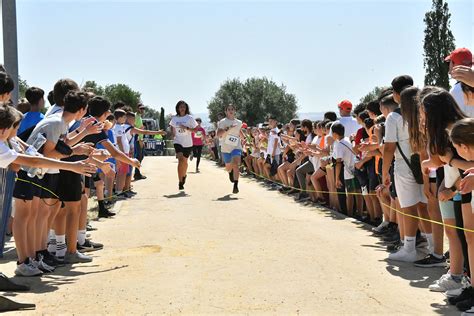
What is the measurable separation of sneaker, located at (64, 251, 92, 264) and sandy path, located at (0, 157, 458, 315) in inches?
7.9

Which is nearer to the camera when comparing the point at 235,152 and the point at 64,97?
the point at 64,97

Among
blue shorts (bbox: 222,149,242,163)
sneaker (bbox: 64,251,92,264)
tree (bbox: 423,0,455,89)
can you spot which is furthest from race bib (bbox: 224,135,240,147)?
tree (bbox: 423,0,455,89)

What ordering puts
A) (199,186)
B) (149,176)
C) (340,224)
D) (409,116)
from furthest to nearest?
(149,176) → (199,186) → (340,224) → (409,116)

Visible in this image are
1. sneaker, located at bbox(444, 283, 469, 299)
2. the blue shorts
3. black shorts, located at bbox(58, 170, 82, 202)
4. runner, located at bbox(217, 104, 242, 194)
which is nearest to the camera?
sneaker, located at bbox(444, 283, 469, 299)

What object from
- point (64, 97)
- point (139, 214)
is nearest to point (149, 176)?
point (139, 214)

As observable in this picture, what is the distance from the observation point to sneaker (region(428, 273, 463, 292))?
6852 millimetres

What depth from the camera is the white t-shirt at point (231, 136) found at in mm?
17562

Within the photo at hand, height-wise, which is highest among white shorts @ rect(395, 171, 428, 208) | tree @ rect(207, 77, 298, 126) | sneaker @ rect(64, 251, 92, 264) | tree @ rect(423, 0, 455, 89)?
tree @ rect(423, 0, 455, 89)

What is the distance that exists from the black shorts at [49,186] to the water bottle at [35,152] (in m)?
0.15

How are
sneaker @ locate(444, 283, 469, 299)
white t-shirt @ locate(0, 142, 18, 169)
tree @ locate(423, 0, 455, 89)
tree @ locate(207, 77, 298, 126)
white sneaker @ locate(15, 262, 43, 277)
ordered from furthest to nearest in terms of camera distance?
tree @ locate(207, 77, 298, 126)
tree @ locate(423, 0, 455, 89)
white sneaker @ locate(15, 262, 43, 277)
sneaker @ locate(444, 283, 469, 299)
white t-shirt @ locate(0, 142, 18, 169)

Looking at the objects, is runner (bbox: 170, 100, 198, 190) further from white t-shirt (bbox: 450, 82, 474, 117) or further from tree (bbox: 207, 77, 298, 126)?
tree (bbox: 207, 77, 298, 126)

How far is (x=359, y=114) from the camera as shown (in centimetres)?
1178

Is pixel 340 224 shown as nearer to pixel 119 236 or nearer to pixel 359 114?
pixel 359 114

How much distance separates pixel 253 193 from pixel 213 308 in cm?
1159
